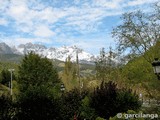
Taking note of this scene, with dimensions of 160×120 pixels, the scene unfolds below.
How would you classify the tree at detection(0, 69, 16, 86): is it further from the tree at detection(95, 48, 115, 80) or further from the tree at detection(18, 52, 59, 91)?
the tree at detection(95, 48, 115, 80)

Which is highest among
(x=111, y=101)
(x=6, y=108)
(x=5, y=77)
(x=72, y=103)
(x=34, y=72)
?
(x=34, y=72)

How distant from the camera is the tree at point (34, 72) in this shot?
153 ft

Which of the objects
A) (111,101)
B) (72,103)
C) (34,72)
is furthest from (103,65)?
(111,101)

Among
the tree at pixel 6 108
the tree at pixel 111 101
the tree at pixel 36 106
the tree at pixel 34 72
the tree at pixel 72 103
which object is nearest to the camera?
the tree at pixel 6 108

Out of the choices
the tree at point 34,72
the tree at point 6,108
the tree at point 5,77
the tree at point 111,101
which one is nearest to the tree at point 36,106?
the tree at point 6,108

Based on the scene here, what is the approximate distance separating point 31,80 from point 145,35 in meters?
26.0

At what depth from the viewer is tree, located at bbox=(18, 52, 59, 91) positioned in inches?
1838

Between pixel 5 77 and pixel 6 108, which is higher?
pixel 6 108

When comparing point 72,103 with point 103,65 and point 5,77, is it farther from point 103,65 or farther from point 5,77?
point 5,77

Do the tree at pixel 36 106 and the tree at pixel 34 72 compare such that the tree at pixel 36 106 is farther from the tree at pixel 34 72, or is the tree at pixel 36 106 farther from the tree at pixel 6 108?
the tree at pixel 34 72

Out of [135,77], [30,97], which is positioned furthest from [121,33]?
[30,97]

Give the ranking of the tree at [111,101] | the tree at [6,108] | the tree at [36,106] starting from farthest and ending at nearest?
the tree at [111,101]
the tree at [36,106]
the tree at [6,108]

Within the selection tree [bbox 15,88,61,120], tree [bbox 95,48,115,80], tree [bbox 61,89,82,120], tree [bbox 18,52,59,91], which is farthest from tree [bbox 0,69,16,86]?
tree [bbox 15,88,61,120]

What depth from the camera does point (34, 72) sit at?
47.6m
